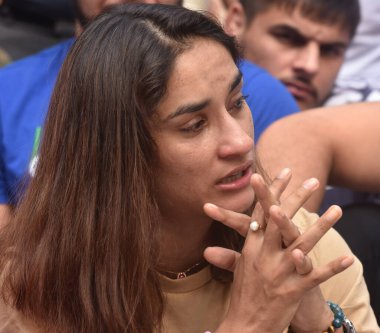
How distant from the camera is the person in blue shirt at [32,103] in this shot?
2.34 meters

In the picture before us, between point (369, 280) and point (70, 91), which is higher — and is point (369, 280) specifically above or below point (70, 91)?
below

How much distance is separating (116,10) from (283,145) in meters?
0.57

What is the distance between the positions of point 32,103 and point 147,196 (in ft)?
3.20

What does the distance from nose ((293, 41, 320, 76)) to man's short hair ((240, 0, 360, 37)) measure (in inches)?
3.5

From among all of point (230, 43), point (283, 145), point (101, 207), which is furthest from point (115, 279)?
point (283, 145)

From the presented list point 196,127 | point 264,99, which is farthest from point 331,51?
point 196,127

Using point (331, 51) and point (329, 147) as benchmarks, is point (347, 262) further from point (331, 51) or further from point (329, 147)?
point (331, 51)

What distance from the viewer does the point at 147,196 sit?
156 centimetres

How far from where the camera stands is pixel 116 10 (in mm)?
1655

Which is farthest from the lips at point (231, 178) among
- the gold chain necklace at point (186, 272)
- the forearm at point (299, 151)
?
the forearm at point (299, 151)

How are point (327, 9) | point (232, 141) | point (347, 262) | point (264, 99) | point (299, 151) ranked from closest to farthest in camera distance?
point (347, 262) → point (232, 141) → point (299, 151) → point (264, 99) → point (327, 9)

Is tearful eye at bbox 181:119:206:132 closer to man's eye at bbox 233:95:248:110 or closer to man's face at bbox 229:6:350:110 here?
Answer: man's eye at bbox 233:95:248:110

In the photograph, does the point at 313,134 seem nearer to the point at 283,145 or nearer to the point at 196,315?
the point at 283,145

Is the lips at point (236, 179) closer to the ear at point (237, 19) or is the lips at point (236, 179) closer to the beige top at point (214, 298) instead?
the beige top at point (214, 298)
